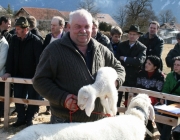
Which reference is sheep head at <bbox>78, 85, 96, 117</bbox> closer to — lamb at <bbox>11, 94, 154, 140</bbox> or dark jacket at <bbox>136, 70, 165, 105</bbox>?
lamb at <bbox>11, 94, 154, 140</bbox>

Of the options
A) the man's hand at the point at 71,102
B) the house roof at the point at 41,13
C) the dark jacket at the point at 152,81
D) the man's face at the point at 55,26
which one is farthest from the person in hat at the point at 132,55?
the house roof at the point at 41,13

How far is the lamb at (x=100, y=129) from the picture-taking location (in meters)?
2.18

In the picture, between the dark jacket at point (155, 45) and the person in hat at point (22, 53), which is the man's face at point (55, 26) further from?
the dark jacket at point (155, 45)

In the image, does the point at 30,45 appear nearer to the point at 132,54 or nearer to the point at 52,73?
the point at 132,54

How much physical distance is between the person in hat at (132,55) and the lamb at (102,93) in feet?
9.35

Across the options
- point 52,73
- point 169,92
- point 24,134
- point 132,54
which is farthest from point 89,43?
point 132,54

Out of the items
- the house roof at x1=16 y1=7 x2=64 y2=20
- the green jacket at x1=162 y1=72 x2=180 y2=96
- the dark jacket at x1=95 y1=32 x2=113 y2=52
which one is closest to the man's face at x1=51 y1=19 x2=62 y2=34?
the dark jacket at x1=95 y1=32 x2=113 y2=52

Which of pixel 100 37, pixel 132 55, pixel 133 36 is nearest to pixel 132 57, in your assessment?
pixel 132 55

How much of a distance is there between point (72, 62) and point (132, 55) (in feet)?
10.8

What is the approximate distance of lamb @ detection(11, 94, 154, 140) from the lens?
2.18 metres

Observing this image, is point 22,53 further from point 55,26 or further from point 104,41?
point 104,41

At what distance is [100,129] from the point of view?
2445 mm

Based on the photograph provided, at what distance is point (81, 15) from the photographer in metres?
2.63

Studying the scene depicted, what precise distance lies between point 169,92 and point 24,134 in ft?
11.0
